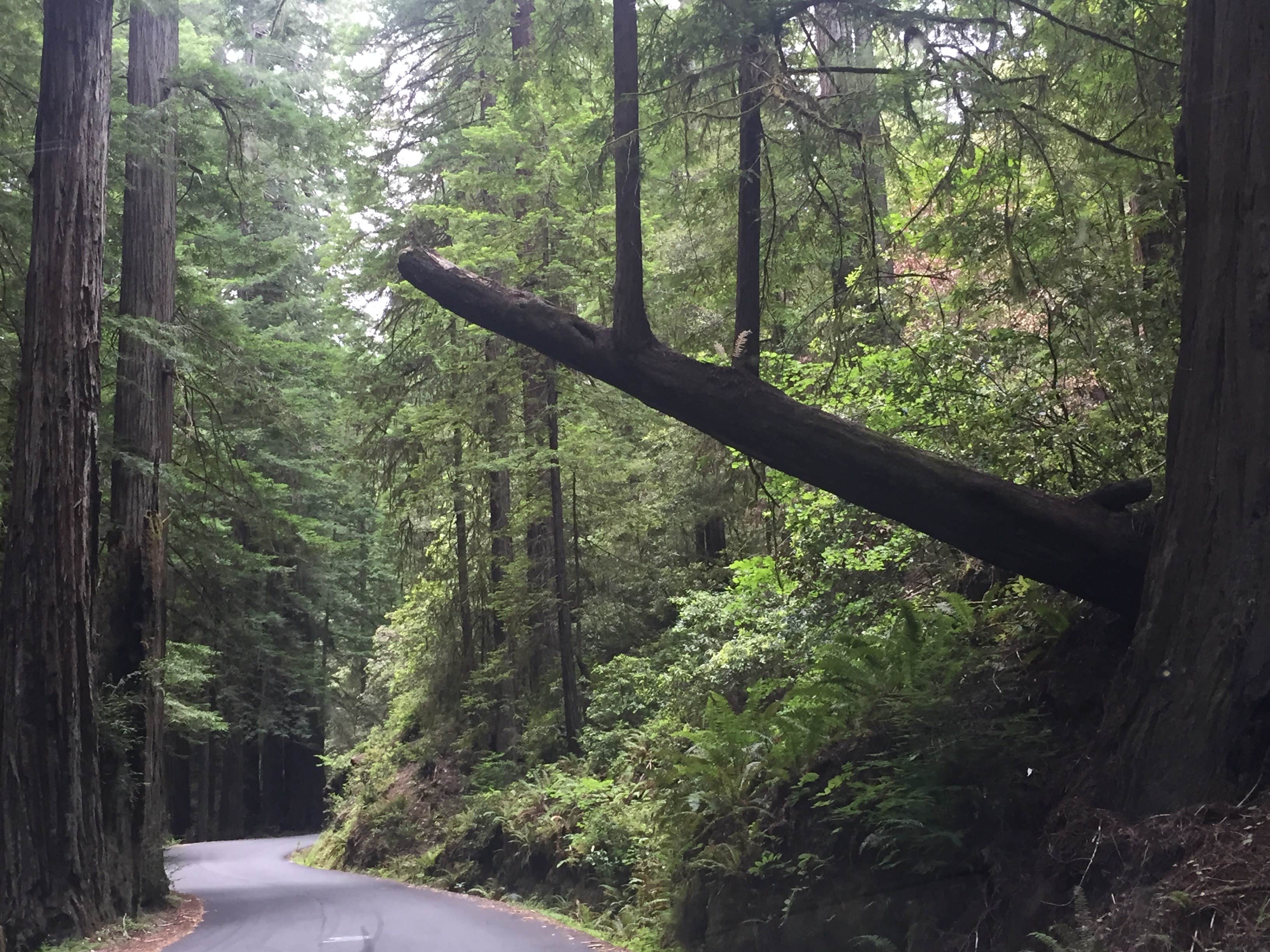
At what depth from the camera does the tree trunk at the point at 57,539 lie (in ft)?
31.3

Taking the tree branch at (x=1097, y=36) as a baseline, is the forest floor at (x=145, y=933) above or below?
below

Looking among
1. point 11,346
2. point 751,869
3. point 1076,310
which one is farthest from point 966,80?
point 11,346

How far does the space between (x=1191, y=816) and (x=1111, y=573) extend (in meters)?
1.63

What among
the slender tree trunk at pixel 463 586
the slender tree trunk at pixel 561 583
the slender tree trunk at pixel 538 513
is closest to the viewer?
the slender tree trunk at pixel 561 583

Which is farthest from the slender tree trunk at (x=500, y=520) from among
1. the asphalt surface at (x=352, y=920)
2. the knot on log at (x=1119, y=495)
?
the knot on log at (x=1119, y=495)

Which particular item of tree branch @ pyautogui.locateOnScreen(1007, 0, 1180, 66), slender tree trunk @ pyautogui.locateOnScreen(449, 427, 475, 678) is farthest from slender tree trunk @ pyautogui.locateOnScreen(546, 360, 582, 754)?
tree branch @ pyautogui.locateOnScreen(1007, 0, 1180, 66)

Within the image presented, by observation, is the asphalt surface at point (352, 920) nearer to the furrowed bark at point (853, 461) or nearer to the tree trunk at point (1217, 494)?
the furrowed bark at point (853, 461)

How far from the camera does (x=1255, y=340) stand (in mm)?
5285

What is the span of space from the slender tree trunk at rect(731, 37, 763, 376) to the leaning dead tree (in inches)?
24.3

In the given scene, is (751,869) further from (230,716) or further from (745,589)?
(230,716)

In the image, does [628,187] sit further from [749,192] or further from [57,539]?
[57,539]

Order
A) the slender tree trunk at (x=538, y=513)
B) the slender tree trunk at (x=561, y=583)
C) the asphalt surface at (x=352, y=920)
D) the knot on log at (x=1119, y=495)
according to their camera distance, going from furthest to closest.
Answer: the slender tree trunk at (x=538, y=513) → the slender tree trunk at (x=561, y=583) → the asphalt surface at (x=352, y=920) → the knot on log at (x=1119, y=495)

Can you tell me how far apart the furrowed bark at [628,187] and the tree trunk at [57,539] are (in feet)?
19.8

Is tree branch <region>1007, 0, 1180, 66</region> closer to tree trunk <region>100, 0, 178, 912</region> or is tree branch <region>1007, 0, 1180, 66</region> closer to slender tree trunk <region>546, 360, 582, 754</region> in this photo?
slender tree trunk <region>546, 360, 582, 754</region>
